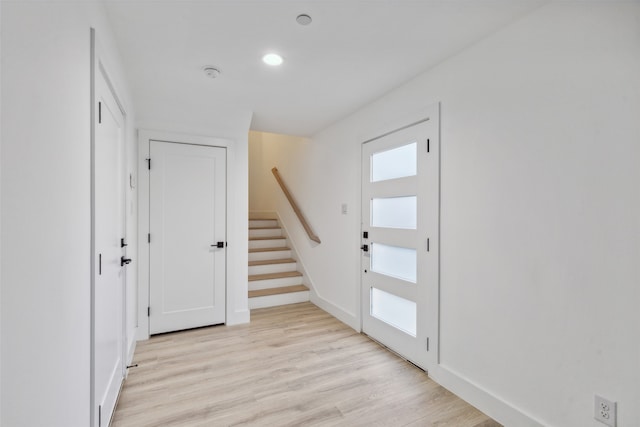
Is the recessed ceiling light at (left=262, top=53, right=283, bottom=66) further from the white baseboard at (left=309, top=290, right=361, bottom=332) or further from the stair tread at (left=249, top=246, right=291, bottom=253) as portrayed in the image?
the stair tread at (left=249, top=246, right=291, bottom=253)

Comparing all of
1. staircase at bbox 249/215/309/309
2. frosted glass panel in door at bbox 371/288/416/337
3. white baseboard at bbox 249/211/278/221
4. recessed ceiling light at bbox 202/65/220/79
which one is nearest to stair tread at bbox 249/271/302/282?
staircase at bbox 249/215/309/309

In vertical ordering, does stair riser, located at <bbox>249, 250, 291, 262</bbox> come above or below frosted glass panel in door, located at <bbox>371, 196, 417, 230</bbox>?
below

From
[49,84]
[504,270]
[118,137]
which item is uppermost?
[118,137]

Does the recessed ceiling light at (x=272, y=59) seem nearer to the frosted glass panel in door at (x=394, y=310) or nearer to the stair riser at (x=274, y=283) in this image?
the frosted glass panel in door at (x=394, y=310)

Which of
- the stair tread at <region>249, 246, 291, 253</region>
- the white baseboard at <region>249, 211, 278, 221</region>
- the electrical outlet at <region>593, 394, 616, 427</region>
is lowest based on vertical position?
the electrical outlet at <region>593, 394, 616, 427</region>

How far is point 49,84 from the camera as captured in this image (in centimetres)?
94

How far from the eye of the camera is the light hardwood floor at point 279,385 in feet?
6.15

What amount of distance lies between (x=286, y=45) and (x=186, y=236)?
2.26 m

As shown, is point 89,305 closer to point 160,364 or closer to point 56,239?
point 56,239

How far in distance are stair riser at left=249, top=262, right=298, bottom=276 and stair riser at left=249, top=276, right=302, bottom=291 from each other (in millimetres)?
253

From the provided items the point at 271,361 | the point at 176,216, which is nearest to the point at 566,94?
the point at 271,361

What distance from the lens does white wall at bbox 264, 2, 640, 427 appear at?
1.38 meters

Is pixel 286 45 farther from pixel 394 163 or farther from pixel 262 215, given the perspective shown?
pixel 262 215

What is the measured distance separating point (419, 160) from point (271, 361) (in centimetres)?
215
